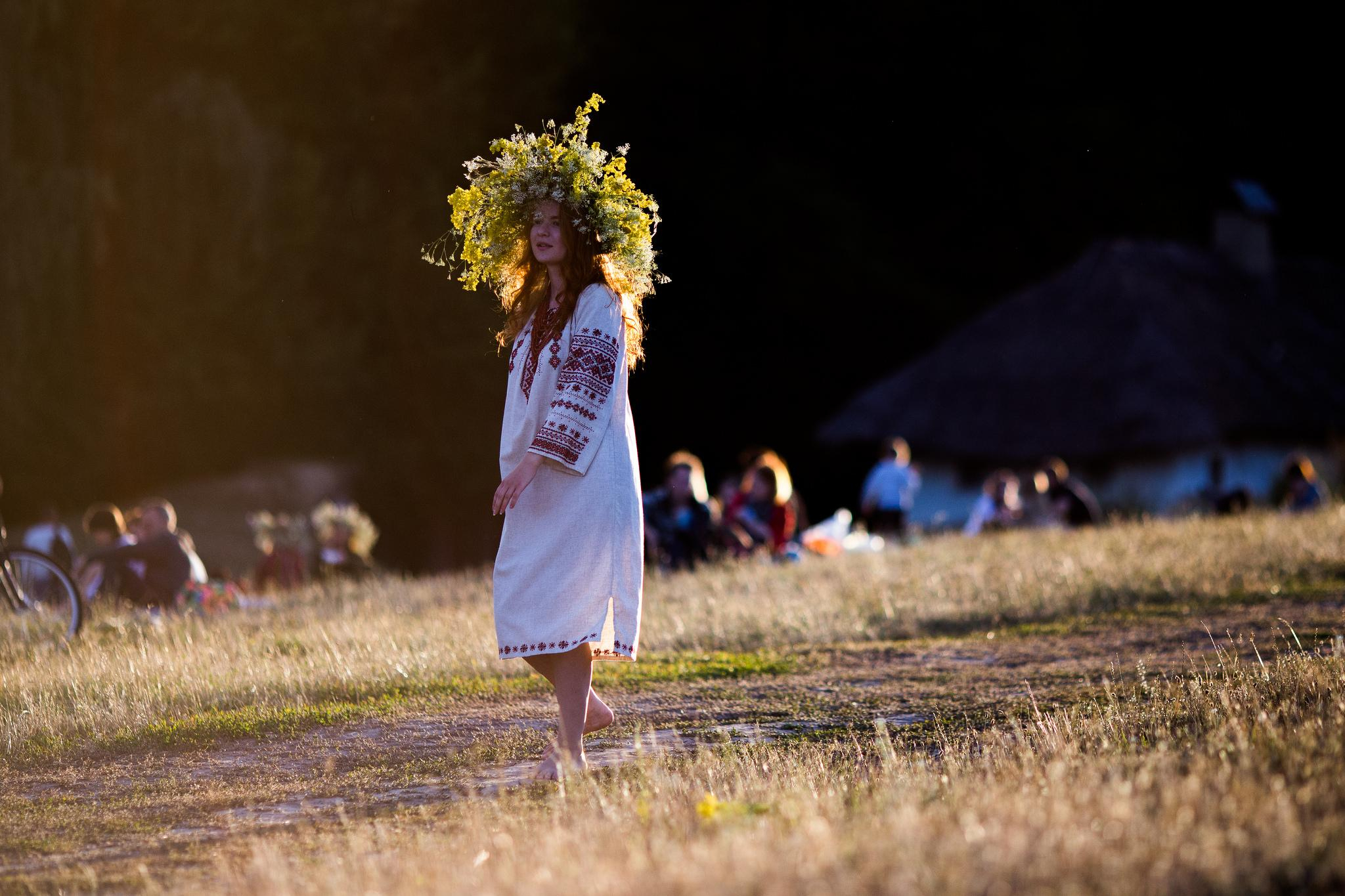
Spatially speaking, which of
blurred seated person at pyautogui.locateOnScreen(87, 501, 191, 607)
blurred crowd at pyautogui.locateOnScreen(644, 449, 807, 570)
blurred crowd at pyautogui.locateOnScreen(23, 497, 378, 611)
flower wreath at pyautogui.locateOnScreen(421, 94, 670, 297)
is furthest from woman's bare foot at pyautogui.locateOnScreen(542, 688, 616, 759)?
blurred crowd at pyautogui.locateOnScreen(644, 449, 807, 570)

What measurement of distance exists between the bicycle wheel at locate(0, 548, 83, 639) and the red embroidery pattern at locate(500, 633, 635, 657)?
171 inches

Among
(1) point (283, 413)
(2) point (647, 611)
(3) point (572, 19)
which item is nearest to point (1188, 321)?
(3) point (572, 19)

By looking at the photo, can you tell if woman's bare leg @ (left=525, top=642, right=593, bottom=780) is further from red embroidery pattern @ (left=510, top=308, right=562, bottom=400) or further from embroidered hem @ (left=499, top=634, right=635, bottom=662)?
red embroidery pattern @ (left=510, top=308, right=562, bottom=400)

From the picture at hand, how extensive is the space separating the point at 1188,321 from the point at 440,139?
55.3 ft

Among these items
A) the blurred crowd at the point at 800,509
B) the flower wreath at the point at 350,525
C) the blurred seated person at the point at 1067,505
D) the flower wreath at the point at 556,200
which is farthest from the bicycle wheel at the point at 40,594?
the blurred seated person at the point at 1067,505

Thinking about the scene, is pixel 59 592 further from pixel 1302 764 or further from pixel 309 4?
pixel 309 4

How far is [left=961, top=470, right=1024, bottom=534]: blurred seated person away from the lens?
792 inches

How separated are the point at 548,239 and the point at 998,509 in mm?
15611

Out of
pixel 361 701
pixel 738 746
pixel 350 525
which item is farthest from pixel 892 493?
pixel 738 746

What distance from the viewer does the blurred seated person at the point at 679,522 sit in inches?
545

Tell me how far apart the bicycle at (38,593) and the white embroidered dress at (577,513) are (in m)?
4.42

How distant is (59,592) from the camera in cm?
917

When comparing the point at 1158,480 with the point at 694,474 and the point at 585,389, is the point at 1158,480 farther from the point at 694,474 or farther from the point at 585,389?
the point at 585,389

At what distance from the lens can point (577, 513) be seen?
5.41m
